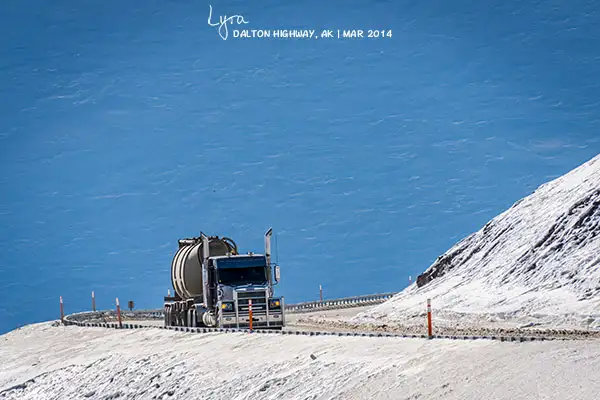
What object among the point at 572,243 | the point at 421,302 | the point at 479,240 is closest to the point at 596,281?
the point at 572,243

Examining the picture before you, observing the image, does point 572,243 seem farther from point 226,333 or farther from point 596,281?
point 226,333

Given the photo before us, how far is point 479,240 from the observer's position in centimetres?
5062

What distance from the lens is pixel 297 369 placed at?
1034 inches

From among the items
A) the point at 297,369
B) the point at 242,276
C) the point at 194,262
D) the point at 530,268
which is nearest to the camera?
the point at 297,369

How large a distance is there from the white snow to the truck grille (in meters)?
1.97

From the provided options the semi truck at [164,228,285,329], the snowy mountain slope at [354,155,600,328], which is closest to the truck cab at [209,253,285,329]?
the semi truck at [164,228,285,329]

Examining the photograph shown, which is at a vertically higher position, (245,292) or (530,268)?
(530,268)

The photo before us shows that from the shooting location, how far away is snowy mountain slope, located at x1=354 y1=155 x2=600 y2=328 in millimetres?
38000

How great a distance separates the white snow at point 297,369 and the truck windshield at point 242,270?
2.63 metres

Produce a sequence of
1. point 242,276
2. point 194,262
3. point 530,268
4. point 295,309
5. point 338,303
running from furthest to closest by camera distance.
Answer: point 338,303 → point 295,309 → point 530,268 → point 194,262 → point 242,276

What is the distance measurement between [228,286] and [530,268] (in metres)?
13.7

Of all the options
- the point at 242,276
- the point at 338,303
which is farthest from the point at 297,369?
the point at 338,303

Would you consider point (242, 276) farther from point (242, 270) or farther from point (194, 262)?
point (194, 262)

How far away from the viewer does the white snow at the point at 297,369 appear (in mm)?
20328
